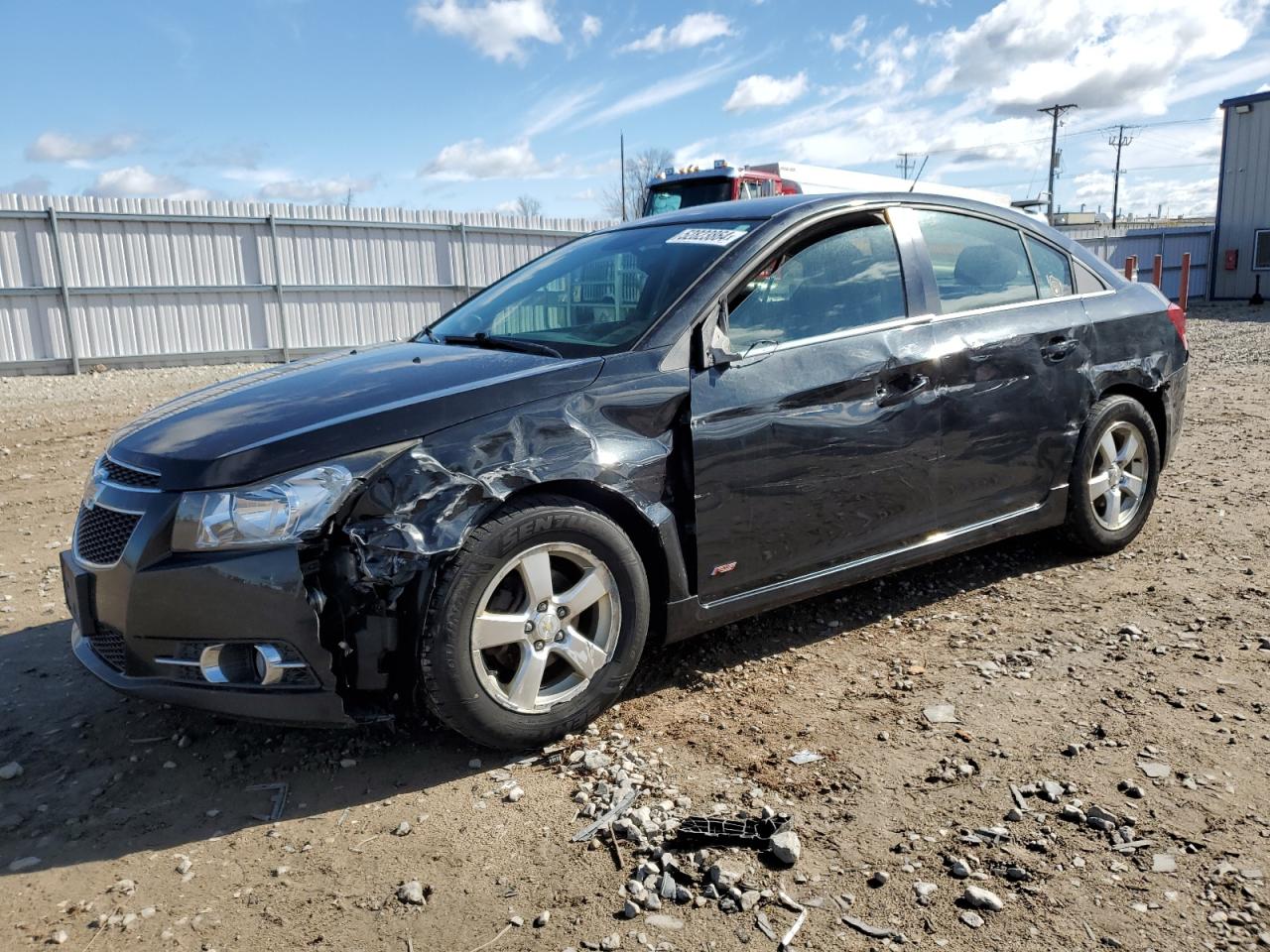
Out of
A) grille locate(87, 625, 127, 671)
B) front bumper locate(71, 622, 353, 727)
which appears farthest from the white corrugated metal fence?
front bumper locate(71, 622, 353, 727)

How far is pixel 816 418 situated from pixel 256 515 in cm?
195

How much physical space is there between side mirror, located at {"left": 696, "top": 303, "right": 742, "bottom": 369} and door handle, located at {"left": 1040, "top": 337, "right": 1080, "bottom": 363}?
1725 mm

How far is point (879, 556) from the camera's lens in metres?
3.94

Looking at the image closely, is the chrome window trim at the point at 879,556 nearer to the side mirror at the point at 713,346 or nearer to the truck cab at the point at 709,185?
the side mirror at the point at 713,346

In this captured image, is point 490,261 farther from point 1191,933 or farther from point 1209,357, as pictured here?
point 1191,933

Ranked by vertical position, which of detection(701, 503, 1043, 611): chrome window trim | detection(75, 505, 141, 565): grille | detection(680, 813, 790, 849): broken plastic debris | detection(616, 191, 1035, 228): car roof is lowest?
detection(680, 813, 790, 849): broken plastic debris

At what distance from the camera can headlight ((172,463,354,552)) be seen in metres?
2.83

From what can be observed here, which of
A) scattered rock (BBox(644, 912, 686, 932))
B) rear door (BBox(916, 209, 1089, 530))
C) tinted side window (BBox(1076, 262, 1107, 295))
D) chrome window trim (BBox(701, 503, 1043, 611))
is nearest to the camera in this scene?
scattered rock (BBox(644, 912, 686, 932))

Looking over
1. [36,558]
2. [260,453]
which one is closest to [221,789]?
[260,453]

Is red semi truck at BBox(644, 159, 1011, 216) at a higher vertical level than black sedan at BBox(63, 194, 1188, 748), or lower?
higher

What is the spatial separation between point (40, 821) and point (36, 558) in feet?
9.58

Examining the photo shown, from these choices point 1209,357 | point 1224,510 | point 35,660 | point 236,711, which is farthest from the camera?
point 1209,357

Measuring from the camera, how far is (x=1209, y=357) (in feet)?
45.5

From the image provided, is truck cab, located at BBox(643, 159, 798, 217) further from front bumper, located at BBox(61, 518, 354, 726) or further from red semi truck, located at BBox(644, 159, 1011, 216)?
front bumper, located at BBox(61, 518, 354, 726)
